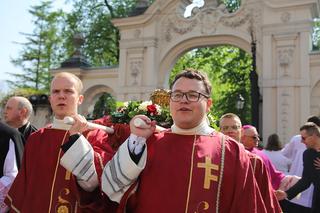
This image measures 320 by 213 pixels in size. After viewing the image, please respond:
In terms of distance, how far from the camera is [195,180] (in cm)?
293

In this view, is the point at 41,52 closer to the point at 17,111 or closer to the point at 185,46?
the point at 185,46

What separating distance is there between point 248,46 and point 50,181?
14.1 meters

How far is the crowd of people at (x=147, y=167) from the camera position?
290 centimetres

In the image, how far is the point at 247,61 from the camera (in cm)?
2572

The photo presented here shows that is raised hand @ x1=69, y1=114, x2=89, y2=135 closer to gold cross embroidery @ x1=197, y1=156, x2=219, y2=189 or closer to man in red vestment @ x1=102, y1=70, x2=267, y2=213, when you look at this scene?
man in red vestment @ x1=102, y1=70, x2=267, y2=213

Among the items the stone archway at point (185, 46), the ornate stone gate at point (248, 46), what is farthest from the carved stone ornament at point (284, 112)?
the stone archway at point (185, 46)

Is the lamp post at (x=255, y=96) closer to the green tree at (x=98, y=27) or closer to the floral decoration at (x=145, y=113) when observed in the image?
the floral decoration at (x=145, y=113)

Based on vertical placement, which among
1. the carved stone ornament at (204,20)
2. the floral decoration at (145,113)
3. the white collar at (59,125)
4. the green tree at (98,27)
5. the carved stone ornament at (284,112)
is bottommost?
the white collar at (59,125)

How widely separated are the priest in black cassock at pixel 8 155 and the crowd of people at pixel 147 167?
0.74m

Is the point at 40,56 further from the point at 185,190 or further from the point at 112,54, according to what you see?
the point at 185,190

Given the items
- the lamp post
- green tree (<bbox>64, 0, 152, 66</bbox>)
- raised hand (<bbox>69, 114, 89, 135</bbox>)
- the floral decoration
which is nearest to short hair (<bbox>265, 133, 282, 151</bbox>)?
the floral decoration

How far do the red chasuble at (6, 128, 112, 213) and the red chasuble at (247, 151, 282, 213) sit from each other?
1.20 meters

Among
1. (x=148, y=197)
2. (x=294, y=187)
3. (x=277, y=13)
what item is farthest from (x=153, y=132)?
(x=277, y=13)

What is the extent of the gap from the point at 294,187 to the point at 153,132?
2863mm
